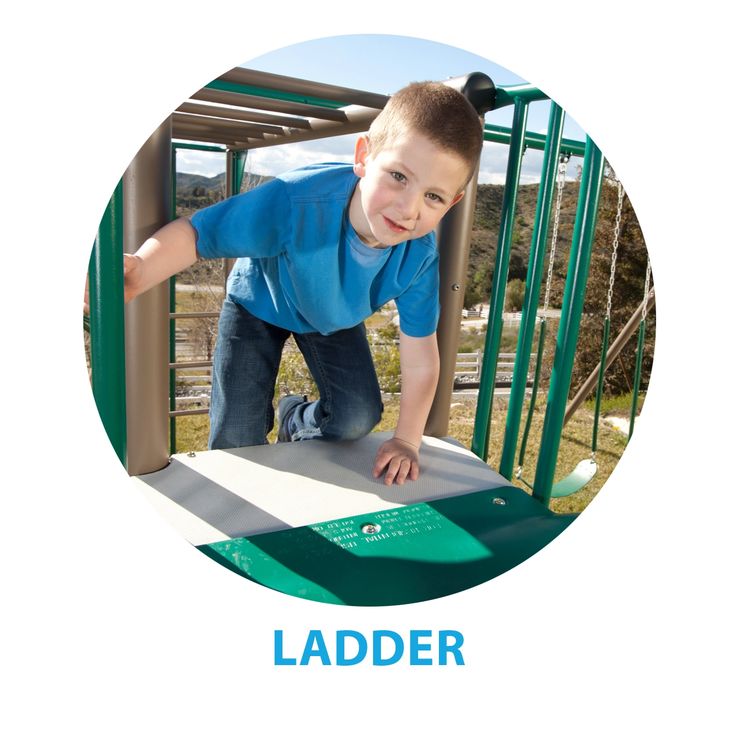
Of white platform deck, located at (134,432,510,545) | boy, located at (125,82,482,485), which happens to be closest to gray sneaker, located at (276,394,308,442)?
boy, located at (125,82,482,485)

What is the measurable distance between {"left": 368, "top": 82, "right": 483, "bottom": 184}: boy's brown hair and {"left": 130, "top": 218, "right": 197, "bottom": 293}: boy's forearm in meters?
0.34

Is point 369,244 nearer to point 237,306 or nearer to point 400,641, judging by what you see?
point 237,306

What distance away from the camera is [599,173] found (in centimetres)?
111

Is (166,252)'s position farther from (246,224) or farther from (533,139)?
(533,139)

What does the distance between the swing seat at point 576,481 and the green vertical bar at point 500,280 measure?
0.59ft

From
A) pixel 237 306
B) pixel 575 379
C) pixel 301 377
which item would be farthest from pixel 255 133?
pixel 575 379

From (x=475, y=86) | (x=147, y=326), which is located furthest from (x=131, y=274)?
(x=475, y=86)

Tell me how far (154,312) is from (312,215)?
13.5 inches

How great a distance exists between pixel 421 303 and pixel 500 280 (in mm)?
181

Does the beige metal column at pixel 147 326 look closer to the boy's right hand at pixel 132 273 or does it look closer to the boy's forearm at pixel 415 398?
the boy's right hand at pixel 132 273

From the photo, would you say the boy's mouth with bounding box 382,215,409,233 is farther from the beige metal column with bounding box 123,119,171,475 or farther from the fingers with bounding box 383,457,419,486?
the fingers with bounding box 383,457,419,486

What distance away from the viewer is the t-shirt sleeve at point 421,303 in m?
1.27

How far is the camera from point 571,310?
115 cm

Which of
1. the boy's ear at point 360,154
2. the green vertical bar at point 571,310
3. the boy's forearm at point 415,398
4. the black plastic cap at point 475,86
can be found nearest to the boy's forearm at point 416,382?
the boy's forearm at point 415,398
